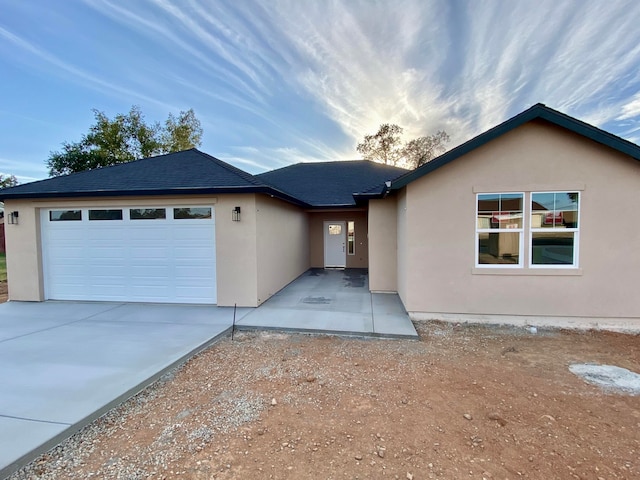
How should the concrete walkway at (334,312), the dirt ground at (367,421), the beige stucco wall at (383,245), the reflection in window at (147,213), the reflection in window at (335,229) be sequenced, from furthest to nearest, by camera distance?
the reflection in window at (335,229), the beige stucco wall at (383,245), the reflection in window at (147,213), the concrete walkway at (334,312), the dirt ground at (367,421)

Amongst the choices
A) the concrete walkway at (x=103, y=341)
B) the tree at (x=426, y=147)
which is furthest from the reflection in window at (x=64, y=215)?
the tree at (x=426, y=147)

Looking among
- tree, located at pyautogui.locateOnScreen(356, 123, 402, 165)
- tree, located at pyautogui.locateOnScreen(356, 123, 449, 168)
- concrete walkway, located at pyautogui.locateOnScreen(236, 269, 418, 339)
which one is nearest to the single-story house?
concrete walkway, located at pyautogui.locateOnScreen(236, 269, 418, 339)

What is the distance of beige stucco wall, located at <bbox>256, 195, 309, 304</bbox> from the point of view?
7977 mm

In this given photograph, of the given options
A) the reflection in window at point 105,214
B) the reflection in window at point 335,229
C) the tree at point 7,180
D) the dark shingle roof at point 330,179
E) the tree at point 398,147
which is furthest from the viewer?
the tree at point 7,180

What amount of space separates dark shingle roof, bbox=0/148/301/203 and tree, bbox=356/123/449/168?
24517 mm

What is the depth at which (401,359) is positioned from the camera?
192 inches

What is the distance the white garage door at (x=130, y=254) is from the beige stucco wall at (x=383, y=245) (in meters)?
4.67

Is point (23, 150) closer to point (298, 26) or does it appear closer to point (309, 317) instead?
point (298, 26)

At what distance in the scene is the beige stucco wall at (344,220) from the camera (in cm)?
1416

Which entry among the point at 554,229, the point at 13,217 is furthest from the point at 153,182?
the point at 554,229

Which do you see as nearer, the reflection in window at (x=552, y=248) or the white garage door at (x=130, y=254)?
the reflection in window at (x=552, y=248)

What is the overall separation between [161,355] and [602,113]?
16.4 m

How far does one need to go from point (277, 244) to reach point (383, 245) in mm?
3325

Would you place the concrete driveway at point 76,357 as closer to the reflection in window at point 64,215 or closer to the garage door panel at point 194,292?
the garage door panel at point 194,292
